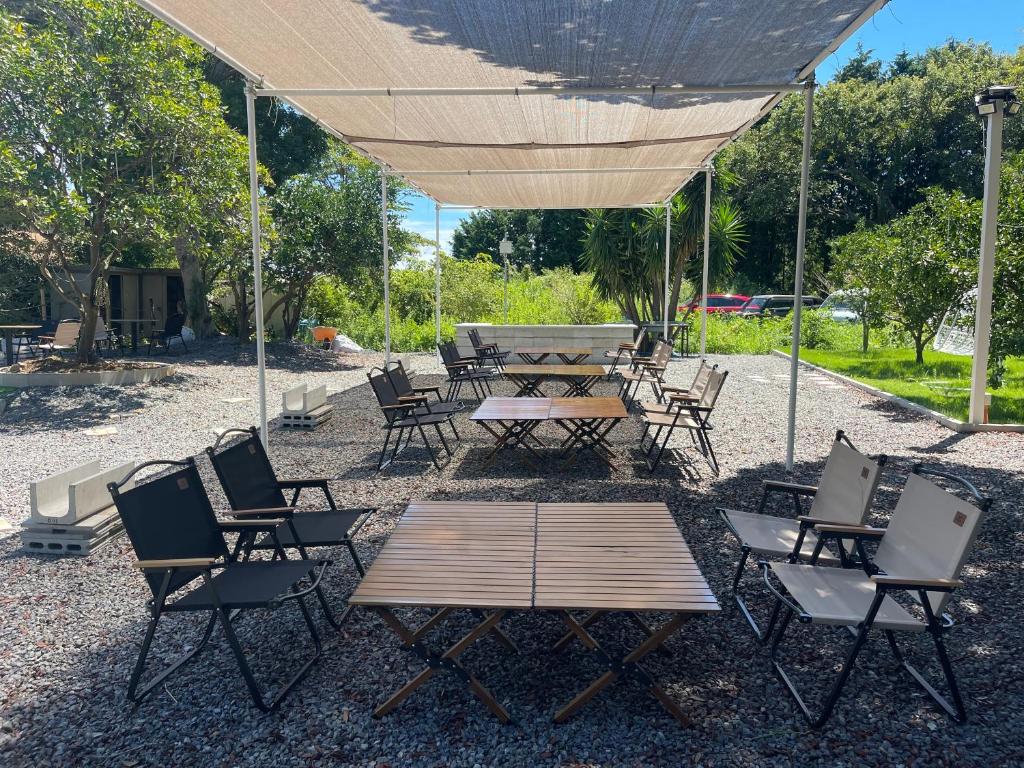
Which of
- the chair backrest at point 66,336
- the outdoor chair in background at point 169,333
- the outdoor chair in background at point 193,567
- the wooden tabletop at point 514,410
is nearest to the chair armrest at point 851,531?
the outdoor chair in background at point 193,567

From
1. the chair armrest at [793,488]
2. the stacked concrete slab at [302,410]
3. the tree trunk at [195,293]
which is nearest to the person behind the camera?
the chair armrest at [793,488]

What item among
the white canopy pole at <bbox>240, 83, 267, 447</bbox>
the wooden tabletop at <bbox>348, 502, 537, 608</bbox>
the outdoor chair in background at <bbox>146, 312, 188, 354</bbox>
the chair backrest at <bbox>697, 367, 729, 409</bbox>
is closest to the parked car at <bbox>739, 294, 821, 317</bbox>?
the outdoor chair in background at <bbox>146, 312, 188, 354</bbox>

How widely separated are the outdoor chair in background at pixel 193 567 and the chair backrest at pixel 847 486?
7.54 ft

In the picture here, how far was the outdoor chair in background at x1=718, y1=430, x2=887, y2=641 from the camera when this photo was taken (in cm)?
315

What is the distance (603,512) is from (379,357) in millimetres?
11983

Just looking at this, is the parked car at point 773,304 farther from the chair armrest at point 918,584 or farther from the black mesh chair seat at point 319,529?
the chair armrest at point 918,584

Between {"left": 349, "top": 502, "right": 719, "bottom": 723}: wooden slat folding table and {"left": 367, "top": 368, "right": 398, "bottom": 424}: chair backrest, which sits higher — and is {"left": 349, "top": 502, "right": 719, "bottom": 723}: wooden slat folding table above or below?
below

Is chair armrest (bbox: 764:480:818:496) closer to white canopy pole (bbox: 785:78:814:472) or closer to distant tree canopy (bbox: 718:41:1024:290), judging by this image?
white canopy pole (bbox: 785:78:814:472)

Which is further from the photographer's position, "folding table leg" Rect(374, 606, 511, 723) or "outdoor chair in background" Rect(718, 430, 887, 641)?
"outdoor chair in background" Rect(718, 430, 887, 641)

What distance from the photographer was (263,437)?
5984 millimetres

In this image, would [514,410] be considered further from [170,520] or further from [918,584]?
[918,584]

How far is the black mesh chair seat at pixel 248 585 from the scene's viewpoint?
2648mm

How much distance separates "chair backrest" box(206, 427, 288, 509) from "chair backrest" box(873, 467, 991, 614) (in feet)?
9.09

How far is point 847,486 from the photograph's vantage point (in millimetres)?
3336
